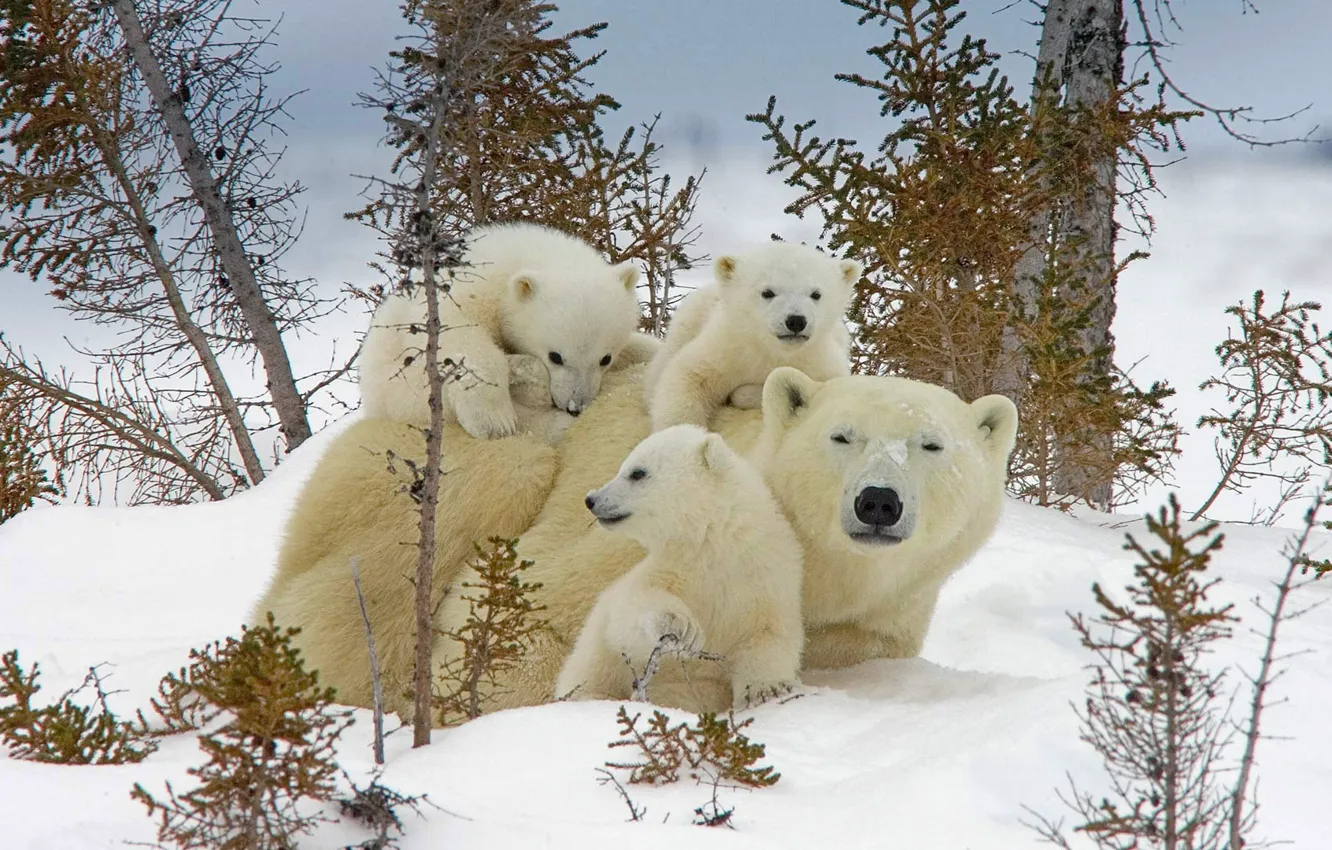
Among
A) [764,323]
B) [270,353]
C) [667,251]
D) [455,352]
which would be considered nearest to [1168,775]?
[764,323]

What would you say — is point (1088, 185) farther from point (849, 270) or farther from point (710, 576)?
point (710, 576)

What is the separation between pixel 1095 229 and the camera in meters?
9.25

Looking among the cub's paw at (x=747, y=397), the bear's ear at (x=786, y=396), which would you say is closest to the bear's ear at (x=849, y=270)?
the cub's paw at (x=747, y=397)

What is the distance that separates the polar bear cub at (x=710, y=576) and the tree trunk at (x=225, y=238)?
9008 mm

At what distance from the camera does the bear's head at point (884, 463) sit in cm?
353

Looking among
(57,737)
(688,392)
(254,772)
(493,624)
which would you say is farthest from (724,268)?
(254,772)

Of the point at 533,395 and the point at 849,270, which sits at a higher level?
the point at 849,270

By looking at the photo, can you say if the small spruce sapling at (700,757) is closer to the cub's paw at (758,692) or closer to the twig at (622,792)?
the twig at (622,792)

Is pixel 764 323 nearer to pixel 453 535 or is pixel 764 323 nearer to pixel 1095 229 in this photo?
pixel 453 535

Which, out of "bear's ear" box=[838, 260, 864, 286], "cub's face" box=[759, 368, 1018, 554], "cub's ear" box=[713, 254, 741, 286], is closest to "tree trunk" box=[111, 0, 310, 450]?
"cub's ear" box=[713, 254, 741, 286]

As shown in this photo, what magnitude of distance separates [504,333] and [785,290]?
128 centimetres

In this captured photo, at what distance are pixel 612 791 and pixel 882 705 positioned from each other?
1308 millimetres

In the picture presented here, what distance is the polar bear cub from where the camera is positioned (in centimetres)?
361

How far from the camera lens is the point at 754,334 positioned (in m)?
4.72
